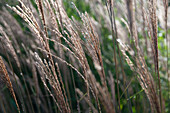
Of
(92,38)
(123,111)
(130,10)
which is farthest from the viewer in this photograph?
(123,111)

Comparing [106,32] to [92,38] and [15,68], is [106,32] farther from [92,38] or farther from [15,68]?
[92,38]

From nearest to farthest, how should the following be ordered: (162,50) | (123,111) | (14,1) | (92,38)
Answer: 1. (92,38)
2. (123,111)
3. (14,1)
4. (162,50)

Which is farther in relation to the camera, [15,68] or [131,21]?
[15,68]

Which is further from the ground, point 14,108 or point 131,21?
point 131,21

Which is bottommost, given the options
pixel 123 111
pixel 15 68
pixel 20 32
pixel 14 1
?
pixel 123 111

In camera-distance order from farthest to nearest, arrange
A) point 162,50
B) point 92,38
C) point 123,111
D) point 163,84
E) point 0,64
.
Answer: point 162,50, point 163,84, point 123,111, point 0,64, point 92,38

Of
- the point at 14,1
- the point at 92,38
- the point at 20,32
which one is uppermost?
the point at 14,1

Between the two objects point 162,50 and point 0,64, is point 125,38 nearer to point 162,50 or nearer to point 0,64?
point 162,50

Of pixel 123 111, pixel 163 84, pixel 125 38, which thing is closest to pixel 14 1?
pixel 125 38

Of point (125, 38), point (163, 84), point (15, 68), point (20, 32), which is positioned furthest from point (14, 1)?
point (163, 84)
